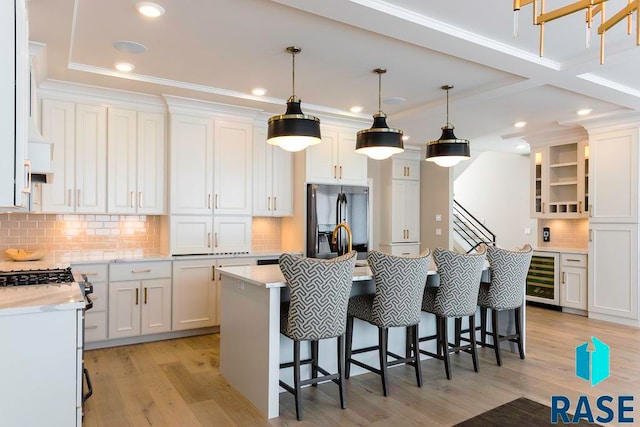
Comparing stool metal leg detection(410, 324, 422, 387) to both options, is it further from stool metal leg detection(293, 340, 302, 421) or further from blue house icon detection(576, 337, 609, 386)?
blue house icon detection(576, 337, 609, 386)

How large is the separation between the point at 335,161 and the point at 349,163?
0.72ft

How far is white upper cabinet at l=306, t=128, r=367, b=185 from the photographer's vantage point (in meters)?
5.65

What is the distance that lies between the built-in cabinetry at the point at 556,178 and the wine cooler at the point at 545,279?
659mm

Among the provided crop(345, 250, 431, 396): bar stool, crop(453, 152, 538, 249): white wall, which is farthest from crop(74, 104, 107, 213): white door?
crop(453, 152, 538, 249): white wall

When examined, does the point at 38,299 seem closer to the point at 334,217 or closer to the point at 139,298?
the point at 139,298

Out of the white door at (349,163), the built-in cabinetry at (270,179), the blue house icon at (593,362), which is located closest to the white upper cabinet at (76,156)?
the built-in cabinetry at (270,179)

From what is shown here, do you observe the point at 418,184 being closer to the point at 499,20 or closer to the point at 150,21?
the point at 499,20

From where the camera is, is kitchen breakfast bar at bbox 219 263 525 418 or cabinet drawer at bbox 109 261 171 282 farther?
cabinet drawer at bbox 109 261 171 282

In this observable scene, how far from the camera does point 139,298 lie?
4.49m

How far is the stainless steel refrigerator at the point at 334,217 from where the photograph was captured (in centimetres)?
556

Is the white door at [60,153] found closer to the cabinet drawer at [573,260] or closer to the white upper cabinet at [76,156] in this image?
the white upper cabinet at [76,156]

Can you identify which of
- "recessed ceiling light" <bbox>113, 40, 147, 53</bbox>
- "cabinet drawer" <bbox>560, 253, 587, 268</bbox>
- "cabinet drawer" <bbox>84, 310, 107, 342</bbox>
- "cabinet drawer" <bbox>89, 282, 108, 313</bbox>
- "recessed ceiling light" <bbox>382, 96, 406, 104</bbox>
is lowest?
"cabinet drawer" <bbox>84, 310, 107, 342</bbox>

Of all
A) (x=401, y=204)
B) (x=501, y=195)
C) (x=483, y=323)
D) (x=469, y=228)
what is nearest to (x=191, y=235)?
(x=483, y=323)

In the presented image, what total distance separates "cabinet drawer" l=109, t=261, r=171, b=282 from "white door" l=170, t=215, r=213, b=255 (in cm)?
23
